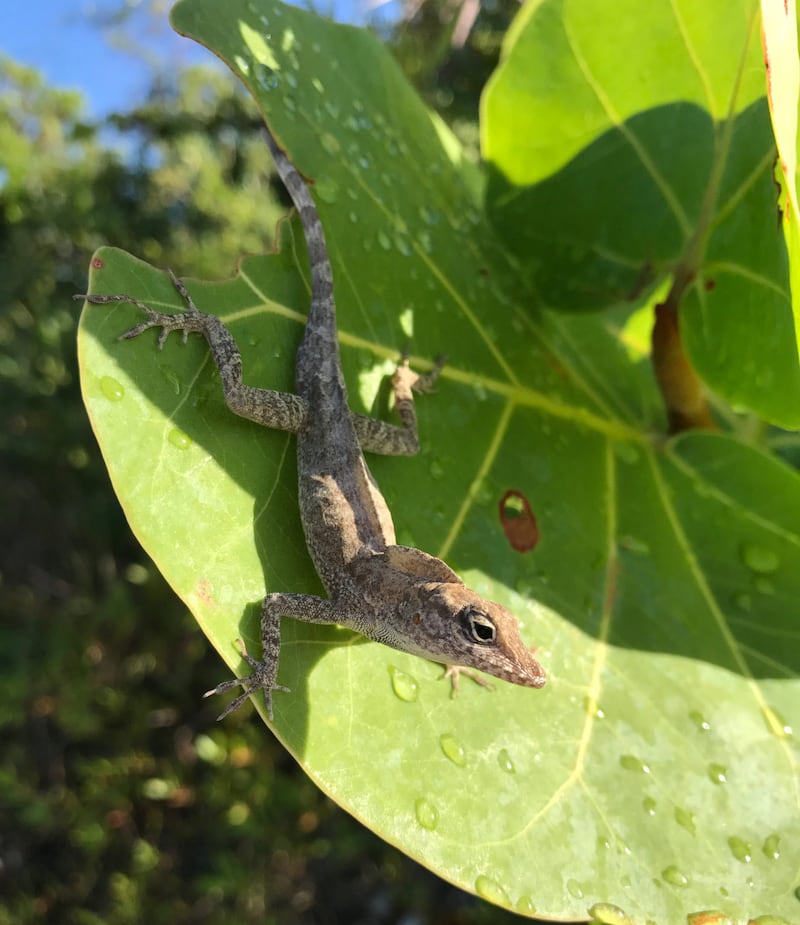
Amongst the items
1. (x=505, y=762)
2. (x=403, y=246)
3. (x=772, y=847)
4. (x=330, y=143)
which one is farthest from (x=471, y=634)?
Answer: (x=330, y=143)

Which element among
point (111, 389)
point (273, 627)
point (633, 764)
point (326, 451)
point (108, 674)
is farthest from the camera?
point (108, 674)

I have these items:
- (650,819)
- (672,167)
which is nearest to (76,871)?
(650,819)

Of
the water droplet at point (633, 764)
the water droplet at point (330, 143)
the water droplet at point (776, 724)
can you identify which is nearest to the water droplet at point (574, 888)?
the water droplet at point (633, 764)

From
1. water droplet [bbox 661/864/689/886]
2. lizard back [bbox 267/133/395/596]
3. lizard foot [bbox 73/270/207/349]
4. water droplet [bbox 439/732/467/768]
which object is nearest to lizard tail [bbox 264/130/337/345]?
lizard back [bbox 267/133/395/596]

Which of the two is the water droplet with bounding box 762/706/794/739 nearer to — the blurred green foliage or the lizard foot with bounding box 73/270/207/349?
the lizard foot with bounding box 73/270/207/349

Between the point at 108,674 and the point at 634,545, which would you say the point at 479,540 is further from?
the point at 108,674

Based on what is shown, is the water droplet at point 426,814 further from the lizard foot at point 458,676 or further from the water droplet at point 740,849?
the water droplet at point 740,849

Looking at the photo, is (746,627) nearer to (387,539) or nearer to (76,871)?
(387,539)
